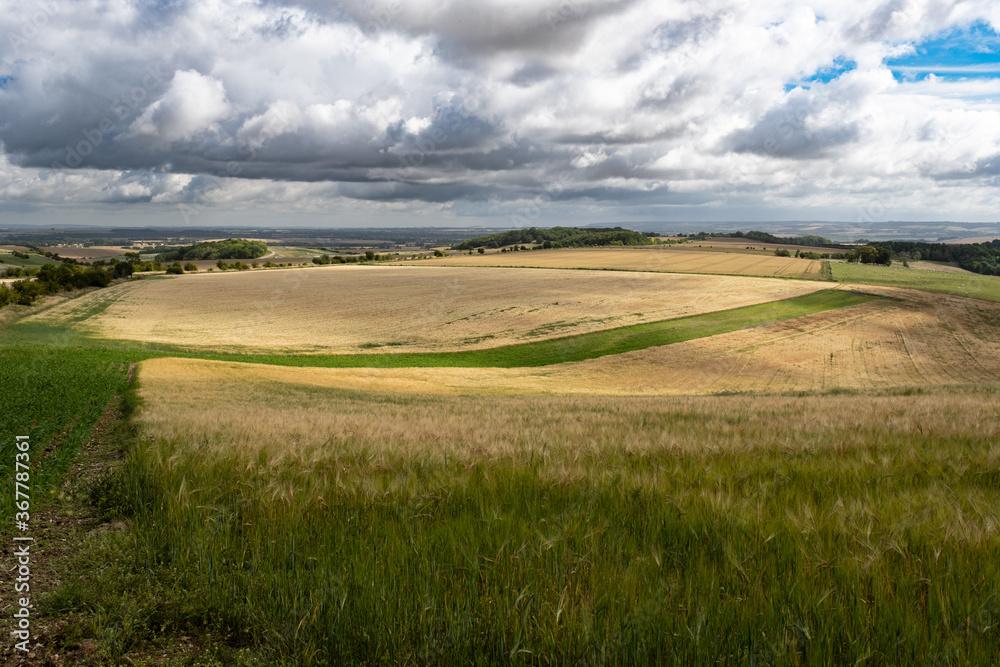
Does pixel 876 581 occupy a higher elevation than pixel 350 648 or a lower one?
higher

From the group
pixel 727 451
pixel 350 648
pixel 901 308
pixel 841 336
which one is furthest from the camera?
pixel 901 308

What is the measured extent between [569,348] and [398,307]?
2608cm

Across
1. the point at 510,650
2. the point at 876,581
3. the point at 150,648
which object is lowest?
the point at 150,648

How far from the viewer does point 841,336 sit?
5075 centimetres

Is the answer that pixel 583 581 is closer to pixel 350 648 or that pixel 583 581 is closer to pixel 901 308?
pixel 350 648

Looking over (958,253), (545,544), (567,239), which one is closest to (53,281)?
(545,544)

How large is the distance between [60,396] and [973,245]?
165 metres

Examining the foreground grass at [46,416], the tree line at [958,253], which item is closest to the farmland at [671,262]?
the tree line at [958,253]

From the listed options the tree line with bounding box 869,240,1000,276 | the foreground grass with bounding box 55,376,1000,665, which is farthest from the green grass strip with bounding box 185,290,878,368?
the tree line with bounding box 869,240,1000,276

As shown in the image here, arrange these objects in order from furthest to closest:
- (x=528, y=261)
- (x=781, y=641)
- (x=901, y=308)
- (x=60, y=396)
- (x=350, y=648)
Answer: (x=528, y=261), (x=901, y=308), (x=60, y=396), (x=350, y=648), (x=781, y=641)

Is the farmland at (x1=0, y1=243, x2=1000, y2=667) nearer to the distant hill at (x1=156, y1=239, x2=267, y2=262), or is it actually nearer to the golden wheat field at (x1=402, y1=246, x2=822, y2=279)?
the golden wheat field at (x1=402, y1=246, x2=822, y2=279)

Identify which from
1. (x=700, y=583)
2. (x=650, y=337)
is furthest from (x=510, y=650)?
(x=650, y=337)

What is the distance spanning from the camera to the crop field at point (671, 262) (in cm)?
9331

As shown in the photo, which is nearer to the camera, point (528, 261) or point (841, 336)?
point (841, 336)
